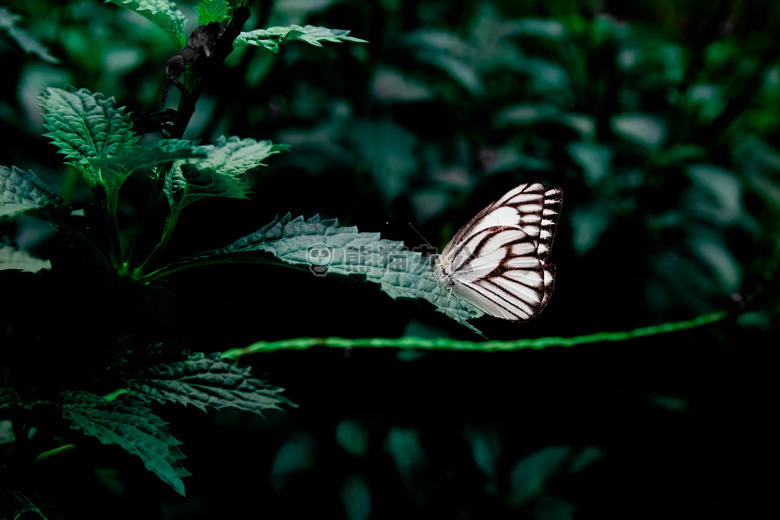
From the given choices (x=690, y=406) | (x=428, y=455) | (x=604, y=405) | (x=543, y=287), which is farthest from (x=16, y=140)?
(x=690, y=406)

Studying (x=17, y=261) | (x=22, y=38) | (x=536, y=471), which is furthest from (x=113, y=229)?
(x=536, y=471)

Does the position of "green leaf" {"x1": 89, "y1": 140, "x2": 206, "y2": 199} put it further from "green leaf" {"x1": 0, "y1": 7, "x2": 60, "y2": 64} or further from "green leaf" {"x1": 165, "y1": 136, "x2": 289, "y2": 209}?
"green leaf" {"x1": 0, "y1": 7, "x2": 60, "y2": 64}

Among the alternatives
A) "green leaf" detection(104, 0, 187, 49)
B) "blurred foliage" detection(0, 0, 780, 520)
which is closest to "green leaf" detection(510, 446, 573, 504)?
"blurred foliage" detection(0, 0, 780, 520)

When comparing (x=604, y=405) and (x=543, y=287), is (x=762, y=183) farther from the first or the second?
(x=543, y=287)

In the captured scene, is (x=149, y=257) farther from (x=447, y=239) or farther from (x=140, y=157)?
(x=447, y=239)

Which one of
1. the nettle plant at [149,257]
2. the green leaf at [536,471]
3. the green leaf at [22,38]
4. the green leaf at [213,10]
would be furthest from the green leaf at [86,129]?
the green leaf at [536,471]
